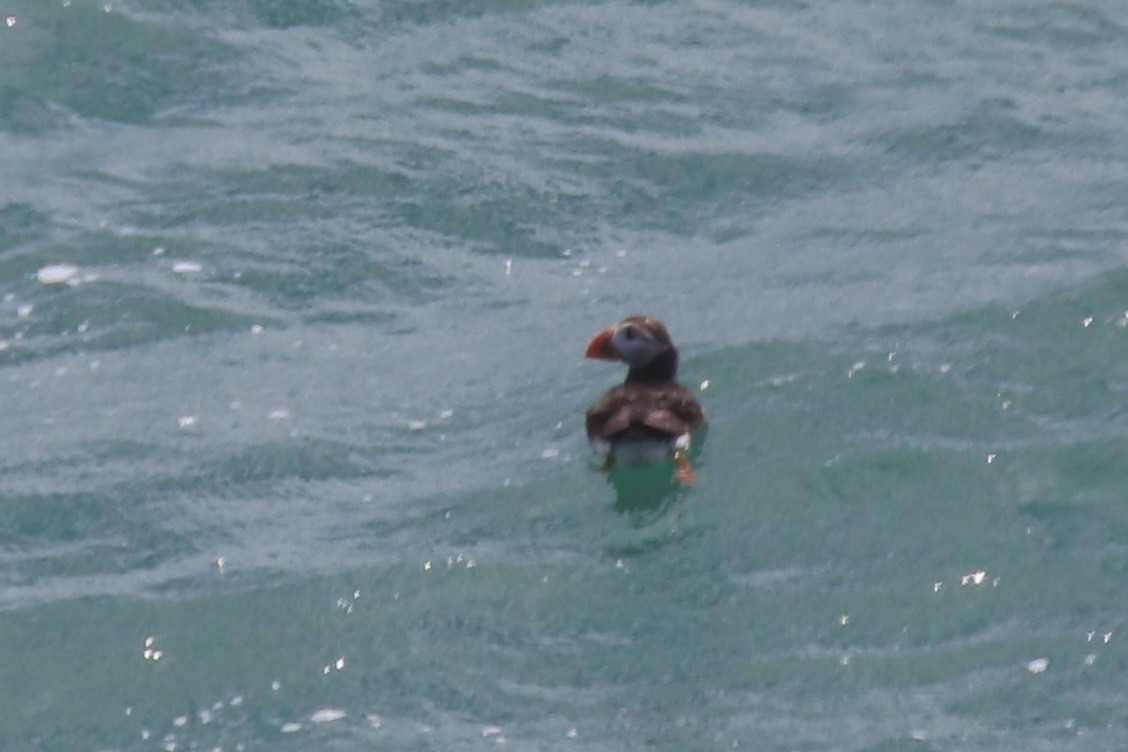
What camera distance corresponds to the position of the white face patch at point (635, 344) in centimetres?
1138

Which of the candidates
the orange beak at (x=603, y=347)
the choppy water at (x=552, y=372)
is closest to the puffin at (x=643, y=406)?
the orange beak at (x=603, y=347)

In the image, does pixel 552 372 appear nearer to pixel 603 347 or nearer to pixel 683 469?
pixel 603 347

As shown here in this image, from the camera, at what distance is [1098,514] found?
10188 millimetres

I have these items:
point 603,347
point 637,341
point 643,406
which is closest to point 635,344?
point 637,341

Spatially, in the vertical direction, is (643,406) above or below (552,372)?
above

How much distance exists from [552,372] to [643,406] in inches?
55.9

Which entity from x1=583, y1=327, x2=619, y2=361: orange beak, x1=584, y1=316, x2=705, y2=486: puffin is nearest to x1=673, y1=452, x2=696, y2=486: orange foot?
x1=584, y1=316, x2=705, y2=486: puffin

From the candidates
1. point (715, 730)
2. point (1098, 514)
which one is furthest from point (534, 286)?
point (715, 730)

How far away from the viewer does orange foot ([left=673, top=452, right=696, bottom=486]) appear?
424 inches

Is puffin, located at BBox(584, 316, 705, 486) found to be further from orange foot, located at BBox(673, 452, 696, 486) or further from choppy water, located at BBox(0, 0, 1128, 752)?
choppy water, located at BBox(0, 0, 1128, 752)

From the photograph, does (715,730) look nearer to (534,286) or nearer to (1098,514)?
(1098,514)

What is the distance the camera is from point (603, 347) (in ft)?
38.0

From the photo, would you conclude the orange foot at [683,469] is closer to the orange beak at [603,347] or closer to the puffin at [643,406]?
the puffin at [643,406]

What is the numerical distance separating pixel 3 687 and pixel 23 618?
55 cm
